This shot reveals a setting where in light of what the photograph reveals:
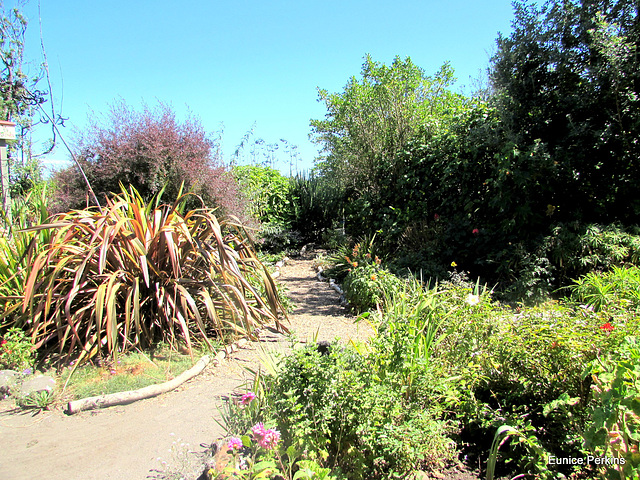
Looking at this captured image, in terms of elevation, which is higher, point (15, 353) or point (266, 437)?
point (15, 353)

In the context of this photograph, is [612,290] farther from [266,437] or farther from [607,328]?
[266,437]

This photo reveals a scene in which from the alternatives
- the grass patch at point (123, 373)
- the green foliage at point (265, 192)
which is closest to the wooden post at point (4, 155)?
the grass patch at point (123, 373)

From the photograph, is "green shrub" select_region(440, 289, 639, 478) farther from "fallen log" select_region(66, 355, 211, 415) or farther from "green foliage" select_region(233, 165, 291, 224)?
"green foliage" select_region(233, 165, 291, 224)

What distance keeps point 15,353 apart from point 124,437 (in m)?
1.29

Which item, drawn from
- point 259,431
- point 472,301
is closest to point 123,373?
point 259,431

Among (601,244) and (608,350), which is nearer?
(608,350)

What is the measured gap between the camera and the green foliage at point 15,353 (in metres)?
3.06

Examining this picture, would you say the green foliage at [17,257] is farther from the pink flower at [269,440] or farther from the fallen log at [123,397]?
the pink flower at [269,440]

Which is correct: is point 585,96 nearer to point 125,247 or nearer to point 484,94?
point 484,94

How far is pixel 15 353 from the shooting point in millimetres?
3080

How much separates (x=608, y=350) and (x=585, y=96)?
4.63 meters

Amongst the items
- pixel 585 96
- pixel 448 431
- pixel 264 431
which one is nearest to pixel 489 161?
pixel 585 96

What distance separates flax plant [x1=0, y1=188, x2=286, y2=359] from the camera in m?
3.25

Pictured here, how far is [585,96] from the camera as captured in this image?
538cm
